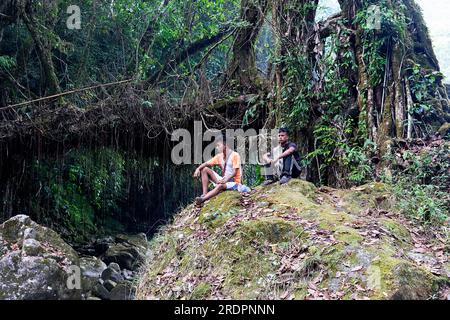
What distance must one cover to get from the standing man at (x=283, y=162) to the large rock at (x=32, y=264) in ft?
14.4

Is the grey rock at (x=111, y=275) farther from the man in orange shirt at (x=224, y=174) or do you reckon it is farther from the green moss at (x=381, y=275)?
the green moss at (x=381, y=275)

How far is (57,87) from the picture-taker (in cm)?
1262

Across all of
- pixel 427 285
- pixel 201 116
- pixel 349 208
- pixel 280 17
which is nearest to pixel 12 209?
pixel 201 116

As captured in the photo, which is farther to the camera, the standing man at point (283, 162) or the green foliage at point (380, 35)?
the green foliage at point (380, 35)

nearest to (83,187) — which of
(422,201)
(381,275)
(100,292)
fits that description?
(100,292)

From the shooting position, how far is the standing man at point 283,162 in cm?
794

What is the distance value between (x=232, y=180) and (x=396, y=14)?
4.69 m

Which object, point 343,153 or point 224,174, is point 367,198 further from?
point 224,174

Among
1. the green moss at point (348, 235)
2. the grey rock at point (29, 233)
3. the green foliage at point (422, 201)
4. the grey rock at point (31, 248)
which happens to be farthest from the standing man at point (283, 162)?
the grey rock at point (29, 233)

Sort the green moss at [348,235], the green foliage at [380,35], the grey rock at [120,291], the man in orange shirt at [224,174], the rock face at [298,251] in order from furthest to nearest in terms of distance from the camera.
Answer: the grey rock at [120,291], the green foliage at [380,35], the man in orange shirt at [224,174], the green moss at [348,235], the rock face at [298,251]

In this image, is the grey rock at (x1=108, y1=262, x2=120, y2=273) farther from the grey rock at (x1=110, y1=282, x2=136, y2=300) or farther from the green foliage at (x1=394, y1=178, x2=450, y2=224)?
the green foliage at (x1=394, y1=178, x2=450, y2=224)

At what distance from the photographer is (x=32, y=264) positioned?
887 cm

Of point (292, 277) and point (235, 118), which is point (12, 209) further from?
point (292, 277)

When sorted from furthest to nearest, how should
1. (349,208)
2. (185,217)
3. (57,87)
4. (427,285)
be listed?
1. (57,87)
2. (185,217)
3. (349,208)
4. (427,285)
